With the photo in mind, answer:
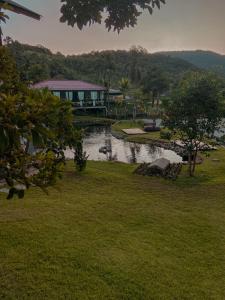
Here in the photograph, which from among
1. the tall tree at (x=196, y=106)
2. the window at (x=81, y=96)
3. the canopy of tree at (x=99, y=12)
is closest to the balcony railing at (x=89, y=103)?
the window at (x=81, y=96)

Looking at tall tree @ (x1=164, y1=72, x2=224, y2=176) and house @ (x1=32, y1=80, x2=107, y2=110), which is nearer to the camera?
tall tree @ (x1=164, y1=72, x2=224, y2=176)

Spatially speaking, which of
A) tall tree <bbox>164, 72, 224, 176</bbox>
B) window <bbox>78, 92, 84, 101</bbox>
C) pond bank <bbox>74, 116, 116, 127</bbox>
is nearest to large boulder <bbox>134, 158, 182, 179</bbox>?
tall tree <bbox>164, 72, 224, 176</bbox>

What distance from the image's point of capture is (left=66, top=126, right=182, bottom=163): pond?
1169 inches

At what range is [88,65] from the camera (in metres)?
134

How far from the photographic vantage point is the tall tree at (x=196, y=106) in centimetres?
2064

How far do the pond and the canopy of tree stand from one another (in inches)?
873

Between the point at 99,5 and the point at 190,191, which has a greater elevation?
the point at 99,5

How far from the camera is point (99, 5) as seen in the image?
6.16m

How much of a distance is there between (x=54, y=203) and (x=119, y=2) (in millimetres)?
8226

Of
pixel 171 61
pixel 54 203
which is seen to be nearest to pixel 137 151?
pixel 54 203

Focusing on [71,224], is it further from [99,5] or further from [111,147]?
[111,147]

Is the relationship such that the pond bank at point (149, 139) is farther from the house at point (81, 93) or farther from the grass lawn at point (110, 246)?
the grass lawn at point (110, 246)

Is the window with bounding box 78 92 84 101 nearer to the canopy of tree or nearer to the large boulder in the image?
the large boulder

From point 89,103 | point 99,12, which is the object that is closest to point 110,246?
point 99,12
